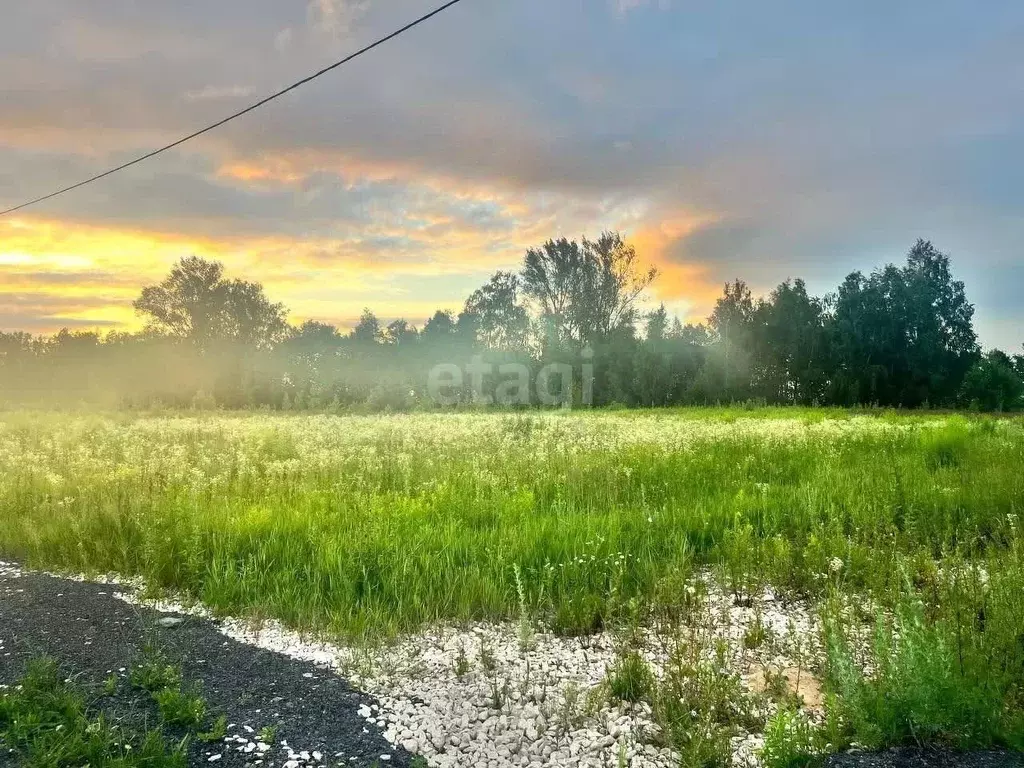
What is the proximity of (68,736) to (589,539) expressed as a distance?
Answer: 4313 mm

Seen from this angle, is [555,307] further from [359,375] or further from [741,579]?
[741,579]

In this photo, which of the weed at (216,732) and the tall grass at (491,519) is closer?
the weed at (216,732)

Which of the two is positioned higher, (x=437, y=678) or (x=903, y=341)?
(x=903, y=341)

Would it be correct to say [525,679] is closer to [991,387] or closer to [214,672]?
[214,672]

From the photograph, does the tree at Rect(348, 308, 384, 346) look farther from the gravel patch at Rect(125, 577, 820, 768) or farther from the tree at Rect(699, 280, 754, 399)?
the gravel patch at Rect(125, 577, 820, 768)

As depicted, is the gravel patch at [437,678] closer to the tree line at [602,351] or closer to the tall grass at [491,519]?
the tall grass at [491,519]

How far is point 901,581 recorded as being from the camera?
581 centimetres

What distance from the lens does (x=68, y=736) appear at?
151 inches

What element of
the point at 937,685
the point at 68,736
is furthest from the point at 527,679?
the point at 68,736

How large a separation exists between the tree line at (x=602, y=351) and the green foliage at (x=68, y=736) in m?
36.8

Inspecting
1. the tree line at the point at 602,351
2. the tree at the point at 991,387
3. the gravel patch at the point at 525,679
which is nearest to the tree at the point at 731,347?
the tree line at the point at 602,351

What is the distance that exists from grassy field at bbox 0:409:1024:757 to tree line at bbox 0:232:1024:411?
3059 centimetres

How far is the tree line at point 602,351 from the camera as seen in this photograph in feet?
148

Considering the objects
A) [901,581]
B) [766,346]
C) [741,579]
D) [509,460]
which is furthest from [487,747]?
[766,346]
